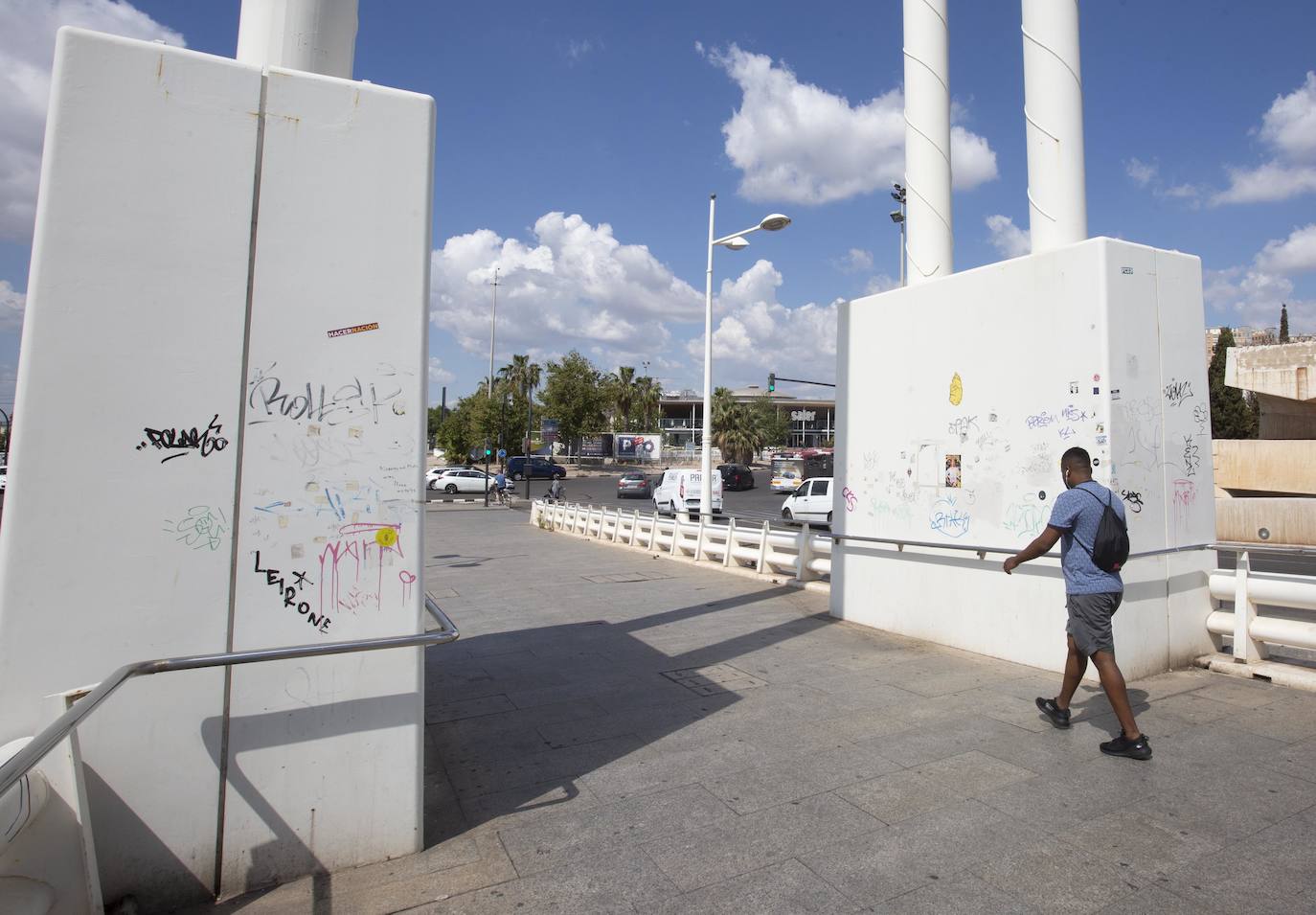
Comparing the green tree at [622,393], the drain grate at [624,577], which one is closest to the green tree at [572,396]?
the green tree at [622,393]

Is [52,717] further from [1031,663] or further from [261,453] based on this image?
[1031,663]

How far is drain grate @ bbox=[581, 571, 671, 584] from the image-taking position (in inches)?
488

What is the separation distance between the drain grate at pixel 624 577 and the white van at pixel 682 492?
16.1 metres

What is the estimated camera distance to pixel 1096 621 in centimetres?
477

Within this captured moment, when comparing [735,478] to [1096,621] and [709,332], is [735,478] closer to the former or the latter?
[709,332]

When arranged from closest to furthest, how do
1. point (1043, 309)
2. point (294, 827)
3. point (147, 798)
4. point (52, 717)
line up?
point (52, 717) < point (147, 798) < point (294, 827) < point (1043, 309)

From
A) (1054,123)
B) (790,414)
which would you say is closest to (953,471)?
(1054,123)

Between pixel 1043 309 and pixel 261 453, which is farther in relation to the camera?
pixel 1043 309

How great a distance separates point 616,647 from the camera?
7.56m

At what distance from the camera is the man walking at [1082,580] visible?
475 cm

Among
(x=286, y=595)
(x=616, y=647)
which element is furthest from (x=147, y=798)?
(x=616, y=647)

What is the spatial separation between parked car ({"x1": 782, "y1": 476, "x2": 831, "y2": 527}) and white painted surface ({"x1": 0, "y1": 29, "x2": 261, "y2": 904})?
23017 millimetres

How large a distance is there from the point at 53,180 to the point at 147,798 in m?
2.56

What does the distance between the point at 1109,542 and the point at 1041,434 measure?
188cm
